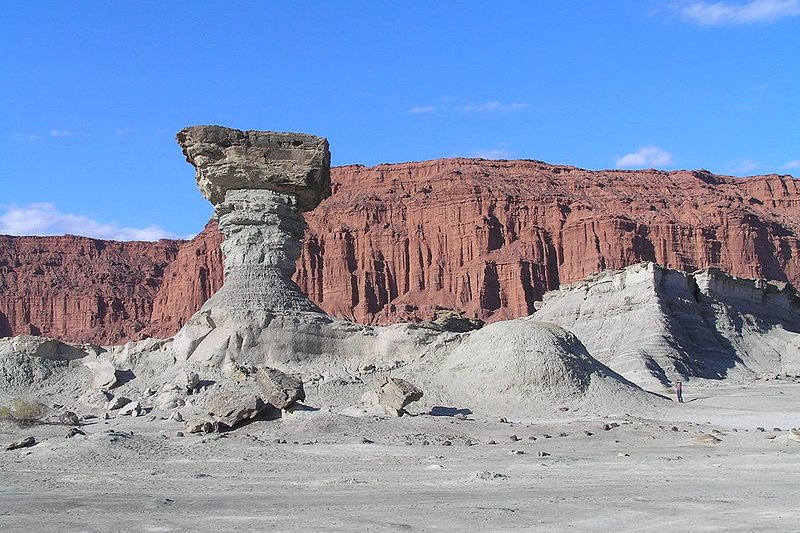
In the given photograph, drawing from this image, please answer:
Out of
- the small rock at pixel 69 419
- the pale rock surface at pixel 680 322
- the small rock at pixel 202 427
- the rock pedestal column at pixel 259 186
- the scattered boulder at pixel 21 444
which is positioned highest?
the rock pedestal column at pixel 259 186

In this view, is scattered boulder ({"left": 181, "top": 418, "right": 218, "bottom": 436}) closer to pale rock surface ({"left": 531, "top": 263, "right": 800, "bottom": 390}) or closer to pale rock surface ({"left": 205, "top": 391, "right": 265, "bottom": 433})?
pale rock surface ({"left": 205, "top": 391, "right": 265, "bottom": 433})

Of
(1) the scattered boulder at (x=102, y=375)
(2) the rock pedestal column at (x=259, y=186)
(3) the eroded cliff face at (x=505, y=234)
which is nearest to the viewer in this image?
(1) the scattered boulder at (x=102, y=375)

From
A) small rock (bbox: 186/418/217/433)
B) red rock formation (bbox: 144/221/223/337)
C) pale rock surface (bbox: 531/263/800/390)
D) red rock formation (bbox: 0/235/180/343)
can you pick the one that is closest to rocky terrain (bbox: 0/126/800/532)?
small rock (bbox: 186/418/217/433)

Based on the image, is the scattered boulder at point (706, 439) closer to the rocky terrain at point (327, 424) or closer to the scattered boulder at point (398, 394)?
the rocky terrain at point (327, 424)

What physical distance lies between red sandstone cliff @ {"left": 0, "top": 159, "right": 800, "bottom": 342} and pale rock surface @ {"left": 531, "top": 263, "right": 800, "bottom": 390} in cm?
6274

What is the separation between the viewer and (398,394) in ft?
68.5

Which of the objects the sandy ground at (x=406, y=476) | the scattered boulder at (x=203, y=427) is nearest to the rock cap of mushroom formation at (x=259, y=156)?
the sandy ground at (x=406, y=476)

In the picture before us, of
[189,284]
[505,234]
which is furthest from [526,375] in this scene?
[189,284]

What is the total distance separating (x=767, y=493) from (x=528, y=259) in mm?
114964

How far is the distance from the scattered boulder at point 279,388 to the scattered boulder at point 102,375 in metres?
5.71

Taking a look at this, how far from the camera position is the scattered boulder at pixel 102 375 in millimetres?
24828

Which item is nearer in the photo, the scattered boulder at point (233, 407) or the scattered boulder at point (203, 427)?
the scattered boulder at point (203, 427)

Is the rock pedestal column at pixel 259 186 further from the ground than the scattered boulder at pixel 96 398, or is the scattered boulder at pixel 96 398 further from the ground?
the rock pedestal column at pixel 259 186

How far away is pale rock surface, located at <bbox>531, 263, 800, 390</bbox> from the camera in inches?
1699
